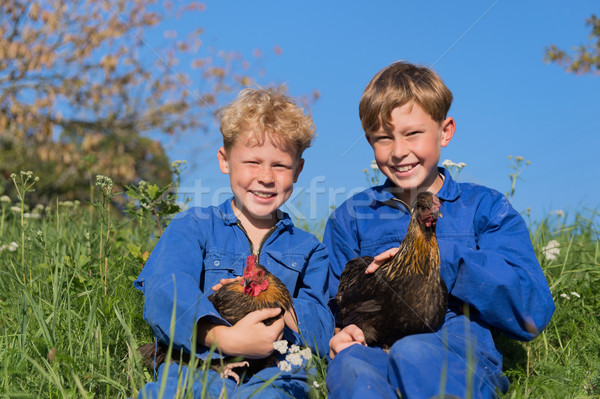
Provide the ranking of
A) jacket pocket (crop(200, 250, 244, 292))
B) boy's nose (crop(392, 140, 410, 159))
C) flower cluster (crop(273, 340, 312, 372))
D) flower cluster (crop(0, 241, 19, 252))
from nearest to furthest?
flower cluster (crop(273, 340, 312, 372)) < jacket pocket (crop(200, 250, 244, 292)) < boy's nose (crop(392, 140, 410, 159)) < flower cluster (crop(0, 241, 19, 252))

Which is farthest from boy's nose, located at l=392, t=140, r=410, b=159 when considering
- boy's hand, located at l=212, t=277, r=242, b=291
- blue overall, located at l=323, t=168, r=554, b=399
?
boy's hand, located at l=212, t=277, r=242, b=291

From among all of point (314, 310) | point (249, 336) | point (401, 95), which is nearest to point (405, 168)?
point (401, 95)

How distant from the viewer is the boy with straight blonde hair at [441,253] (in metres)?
2.29

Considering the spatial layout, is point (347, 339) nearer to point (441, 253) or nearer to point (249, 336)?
point (249, 336)

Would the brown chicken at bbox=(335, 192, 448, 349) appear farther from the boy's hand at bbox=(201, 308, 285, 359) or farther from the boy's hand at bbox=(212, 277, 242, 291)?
the boy's hand at bbox=(212, 277, 242, 291)

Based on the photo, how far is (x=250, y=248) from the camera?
3152 mm

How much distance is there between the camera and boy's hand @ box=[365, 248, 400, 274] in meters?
2.74

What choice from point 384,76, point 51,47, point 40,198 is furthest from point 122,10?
point 384,76

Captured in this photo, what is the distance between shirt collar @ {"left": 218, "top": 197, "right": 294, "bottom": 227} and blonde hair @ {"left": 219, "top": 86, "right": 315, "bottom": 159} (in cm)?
36

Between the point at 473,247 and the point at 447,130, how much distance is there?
0.81 m

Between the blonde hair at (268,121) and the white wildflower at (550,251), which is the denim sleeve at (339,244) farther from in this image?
the white wildflower at (550,251)

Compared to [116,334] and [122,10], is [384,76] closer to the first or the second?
[116,334]

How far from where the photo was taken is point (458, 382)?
2.19 metres

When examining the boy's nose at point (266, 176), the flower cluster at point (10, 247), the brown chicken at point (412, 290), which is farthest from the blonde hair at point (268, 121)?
the flower cluster at point (10, 247)
